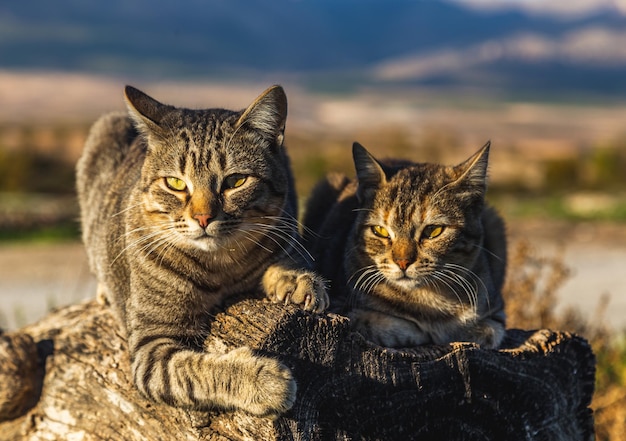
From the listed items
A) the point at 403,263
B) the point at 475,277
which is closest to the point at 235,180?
the point at 403,263

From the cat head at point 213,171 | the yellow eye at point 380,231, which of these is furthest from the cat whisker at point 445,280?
the cat head at point 213,171

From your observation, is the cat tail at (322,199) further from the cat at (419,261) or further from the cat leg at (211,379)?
the cat leg at (211,379)

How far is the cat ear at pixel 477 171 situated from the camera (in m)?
3.87

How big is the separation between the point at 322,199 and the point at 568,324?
2.66 m

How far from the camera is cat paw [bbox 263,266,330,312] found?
3354 mm

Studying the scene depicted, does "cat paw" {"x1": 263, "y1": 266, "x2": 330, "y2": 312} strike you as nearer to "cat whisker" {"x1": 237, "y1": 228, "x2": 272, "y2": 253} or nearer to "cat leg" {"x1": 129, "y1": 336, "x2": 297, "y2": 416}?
"cat whisker" {"x1": 237, "y1": 228, "x2": 272, "y2": 253}

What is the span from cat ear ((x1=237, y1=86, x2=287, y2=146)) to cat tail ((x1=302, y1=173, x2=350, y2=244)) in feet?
3.53

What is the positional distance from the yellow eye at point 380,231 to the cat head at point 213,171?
0.50m

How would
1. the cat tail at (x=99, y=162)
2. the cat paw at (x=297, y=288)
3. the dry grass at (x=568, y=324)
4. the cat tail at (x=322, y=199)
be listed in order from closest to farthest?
the cat paw at (x=297, y=288), the cat tail at (x=322, y=199), the cat tail at (x=99, y=162), the dry grass at (x=568, y=324)

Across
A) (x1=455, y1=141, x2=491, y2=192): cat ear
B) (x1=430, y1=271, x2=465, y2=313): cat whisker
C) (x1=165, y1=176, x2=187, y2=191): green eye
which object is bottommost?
(x1=430, y1=271, x2=465, y2=313): cat whisker

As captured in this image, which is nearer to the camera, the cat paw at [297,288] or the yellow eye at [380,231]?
the cat paw at [297,288]

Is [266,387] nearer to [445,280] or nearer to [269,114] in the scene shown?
[445,280]

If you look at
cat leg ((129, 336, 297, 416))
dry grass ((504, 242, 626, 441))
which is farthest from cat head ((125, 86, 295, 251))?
dry grass ((504, 242, 626, 441))

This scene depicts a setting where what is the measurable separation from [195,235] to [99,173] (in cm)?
216
